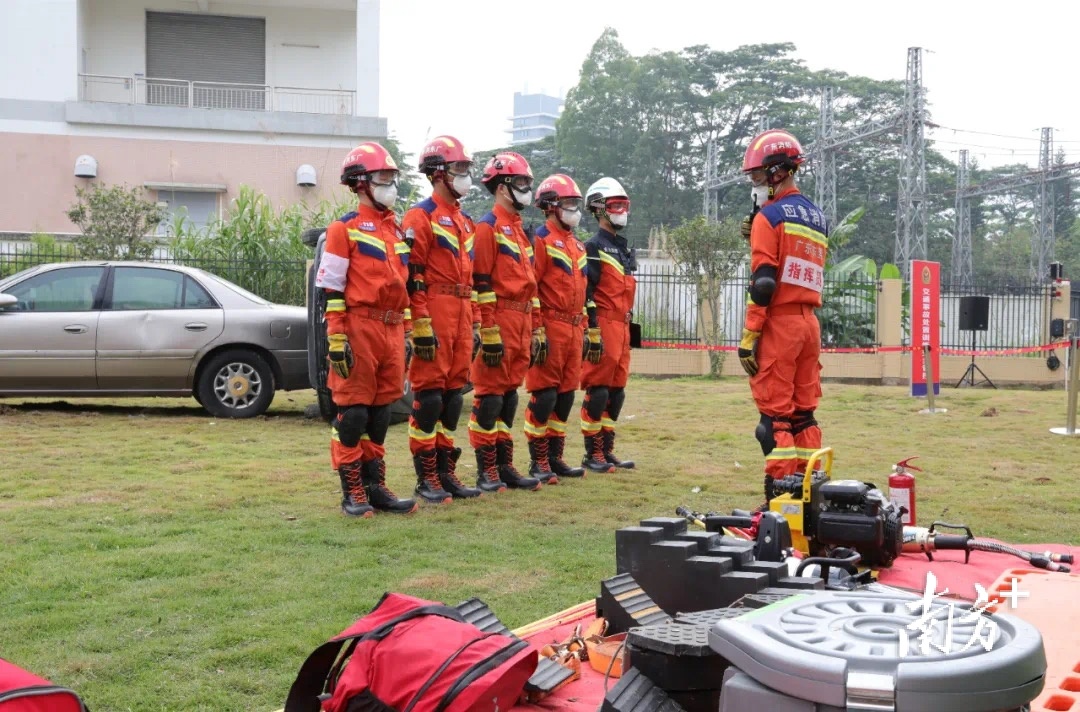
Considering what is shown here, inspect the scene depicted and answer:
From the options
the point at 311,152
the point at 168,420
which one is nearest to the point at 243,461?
the point at 168,420

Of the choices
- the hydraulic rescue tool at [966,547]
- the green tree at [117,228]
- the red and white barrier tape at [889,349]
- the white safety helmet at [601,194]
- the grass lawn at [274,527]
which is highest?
the green tree at [117,228]

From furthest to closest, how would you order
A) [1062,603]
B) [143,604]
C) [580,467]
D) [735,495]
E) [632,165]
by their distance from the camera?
[632,165], [580,467], [735,495], [143,604], [1062,603]

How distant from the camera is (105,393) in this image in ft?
37.8

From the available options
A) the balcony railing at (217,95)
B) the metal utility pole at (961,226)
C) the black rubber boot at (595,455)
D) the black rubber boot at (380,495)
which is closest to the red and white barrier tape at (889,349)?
the black rubber boot at (595,455)

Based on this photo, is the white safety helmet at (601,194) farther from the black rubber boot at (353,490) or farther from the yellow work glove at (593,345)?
the black rubber boot at (353,490)

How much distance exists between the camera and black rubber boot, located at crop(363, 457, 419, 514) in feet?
22.9

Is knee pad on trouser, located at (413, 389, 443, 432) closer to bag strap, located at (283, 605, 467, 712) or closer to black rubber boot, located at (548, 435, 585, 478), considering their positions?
black rubber boot, located at (548, 435, 585, 478)

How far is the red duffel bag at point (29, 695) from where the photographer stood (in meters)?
2.44

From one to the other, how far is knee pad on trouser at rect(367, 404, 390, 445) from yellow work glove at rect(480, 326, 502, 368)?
0.94 metres

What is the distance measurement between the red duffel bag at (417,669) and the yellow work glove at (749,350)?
3523mm

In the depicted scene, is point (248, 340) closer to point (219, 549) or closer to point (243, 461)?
point (243, 461)

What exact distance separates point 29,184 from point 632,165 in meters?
32.0

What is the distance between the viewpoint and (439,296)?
7289mm

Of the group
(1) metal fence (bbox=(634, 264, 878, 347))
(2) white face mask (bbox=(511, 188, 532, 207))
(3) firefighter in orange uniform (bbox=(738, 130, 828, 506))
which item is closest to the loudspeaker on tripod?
(1) metal fence (bbox=(634, 264, 878, 347))
